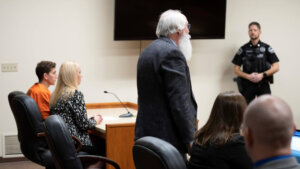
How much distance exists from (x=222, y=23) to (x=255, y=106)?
4971mm

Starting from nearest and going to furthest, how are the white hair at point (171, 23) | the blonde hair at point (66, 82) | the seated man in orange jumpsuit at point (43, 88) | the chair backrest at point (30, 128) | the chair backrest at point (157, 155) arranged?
the chair backrest at point (157, 155) < the white hair at point (171, 23) < the chair backrest at point (30, 128) < the blonde hair at point (66, 82) < the seated man in orange jumpsuit at point (43, 88)

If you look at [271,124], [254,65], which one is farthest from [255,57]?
[271,124]

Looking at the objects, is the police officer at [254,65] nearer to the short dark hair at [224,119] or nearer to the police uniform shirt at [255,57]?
the police uniform shirt at [255,57]

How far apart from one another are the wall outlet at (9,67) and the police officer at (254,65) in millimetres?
3012

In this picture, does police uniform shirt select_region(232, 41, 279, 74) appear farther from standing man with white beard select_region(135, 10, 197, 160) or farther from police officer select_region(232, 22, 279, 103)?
standing man with white beard select_region(135, 10, 197, 160)

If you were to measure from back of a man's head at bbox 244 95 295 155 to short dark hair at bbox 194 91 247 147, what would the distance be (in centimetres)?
98

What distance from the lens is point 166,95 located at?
102 inches

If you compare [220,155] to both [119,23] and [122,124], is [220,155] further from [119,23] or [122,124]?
[119,23]

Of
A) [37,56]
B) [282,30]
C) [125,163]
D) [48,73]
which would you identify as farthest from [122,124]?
[282,30]

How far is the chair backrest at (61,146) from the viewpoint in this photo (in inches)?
82.3

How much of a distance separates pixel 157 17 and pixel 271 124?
4.57 m

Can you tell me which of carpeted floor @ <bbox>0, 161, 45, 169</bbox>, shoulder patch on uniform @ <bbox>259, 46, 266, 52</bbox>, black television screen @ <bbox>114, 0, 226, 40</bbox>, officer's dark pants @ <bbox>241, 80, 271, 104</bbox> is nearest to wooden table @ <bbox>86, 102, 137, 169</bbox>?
carpeted floor @ <bbox>0, 161, 45, 169</bbox>

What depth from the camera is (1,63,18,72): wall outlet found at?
507cm

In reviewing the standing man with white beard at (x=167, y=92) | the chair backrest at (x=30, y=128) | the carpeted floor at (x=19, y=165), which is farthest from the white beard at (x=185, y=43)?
the carpeted floor at (x=19, y=165)
